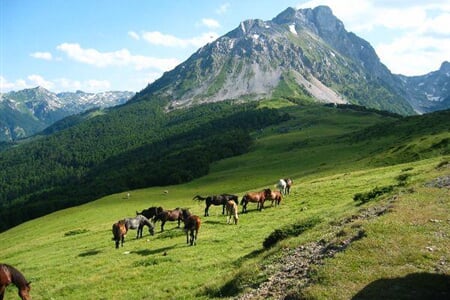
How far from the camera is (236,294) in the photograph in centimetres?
1817

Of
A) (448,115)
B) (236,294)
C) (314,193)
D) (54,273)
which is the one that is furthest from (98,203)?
(448,115)

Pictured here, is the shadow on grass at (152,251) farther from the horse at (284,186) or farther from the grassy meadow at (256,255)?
the horse at (284,186)

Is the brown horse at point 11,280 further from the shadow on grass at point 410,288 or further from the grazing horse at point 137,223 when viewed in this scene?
the grazing horse at point 137,223

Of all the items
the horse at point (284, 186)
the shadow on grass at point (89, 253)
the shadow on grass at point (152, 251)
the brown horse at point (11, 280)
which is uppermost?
the brown horse at point (11, 280)

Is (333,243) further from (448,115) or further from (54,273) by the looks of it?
(448,115)

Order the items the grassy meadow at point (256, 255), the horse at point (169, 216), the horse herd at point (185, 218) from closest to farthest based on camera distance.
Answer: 1. the grassy meadow at point (256, 255)
2. the horse herd at point (185, 218)
3. the horse at point (169, 216)

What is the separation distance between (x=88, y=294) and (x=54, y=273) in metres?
7.82

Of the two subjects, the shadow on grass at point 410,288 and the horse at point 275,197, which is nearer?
the shadow on grass at point 410,288

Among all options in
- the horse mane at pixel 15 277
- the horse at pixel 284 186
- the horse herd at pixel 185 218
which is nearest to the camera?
the horse mane at pixel 15 277

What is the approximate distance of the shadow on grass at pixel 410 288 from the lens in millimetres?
14125

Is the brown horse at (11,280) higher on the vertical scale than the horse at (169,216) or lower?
higher

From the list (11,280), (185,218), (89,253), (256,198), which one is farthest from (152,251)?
(256,198)

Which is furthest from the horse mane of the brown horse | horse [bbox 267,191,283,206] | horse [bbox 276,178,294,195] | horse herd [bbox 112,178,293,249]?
horse [bbox 276,178,294,195]

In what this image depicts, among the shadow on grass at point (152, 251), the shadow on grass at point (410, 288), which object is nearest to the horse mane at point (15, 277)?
the shadow on grass at point (152, 251)
